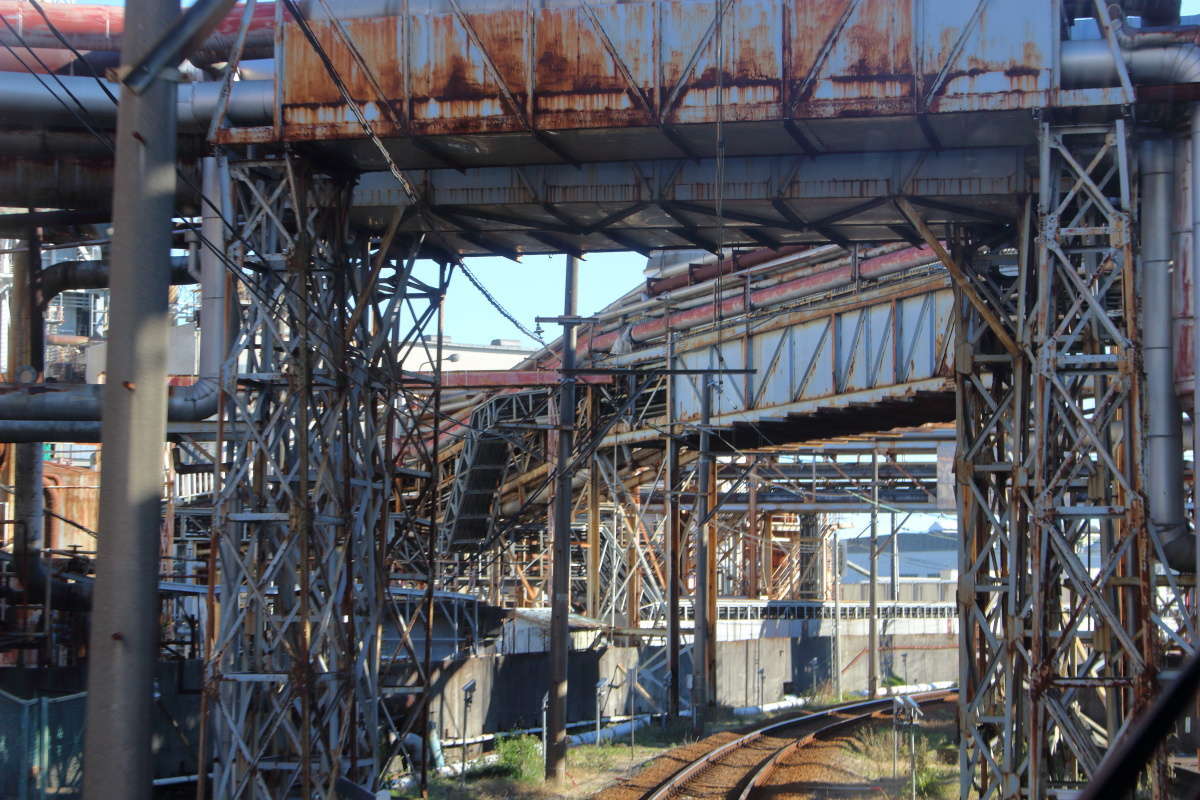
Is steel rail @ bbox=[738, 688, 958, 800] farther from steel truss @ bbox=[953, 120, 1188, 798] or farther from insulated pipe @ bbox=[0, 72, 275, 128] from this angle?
insulated pipe @ bbox=[0, 72, 275, 128]

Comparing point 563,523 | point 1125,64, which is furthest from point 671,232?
point 563,523

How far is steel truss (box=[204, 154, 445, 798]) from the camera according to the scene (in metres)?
12.7

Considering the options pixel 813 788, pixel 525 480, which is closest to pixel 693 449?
pixel 525 480

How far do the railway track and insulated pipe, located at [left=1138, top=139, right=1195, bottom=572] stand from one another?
7.00m

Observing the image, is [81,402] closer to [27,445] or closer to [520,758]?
[27,445]

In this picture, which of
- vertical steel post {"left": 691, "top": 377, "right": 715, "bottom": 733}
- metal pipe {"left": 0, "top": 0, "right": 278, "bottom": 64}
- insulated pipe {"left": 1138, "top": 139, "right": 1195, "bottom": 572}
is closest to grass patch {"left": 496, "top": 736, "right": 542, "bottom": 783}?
vertical steel post {"left": 691, "top": 377, "right": 715, "bottom": 733}

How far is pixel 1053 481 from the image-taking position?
38.4 feet

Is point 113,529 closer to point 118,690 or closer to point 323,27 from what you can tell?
point 118,690

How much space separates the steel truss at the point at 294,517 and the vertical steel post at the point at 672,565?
12.3 meters

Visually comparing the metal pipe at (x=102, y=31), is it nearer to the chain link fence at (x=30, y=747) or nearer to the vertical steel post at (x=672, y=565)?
the chain link fence at (x=30, y=747)

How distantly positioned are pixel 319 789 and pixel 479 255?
6.64m

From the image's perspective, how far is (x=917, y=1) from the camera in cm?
1237

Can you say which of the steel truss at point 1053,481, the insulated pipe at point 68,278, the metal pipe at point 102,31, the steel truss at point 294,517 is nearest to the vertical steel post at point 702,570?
the insulated pipe at point 68,278

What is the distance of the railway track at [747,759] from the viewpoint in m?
17.8
